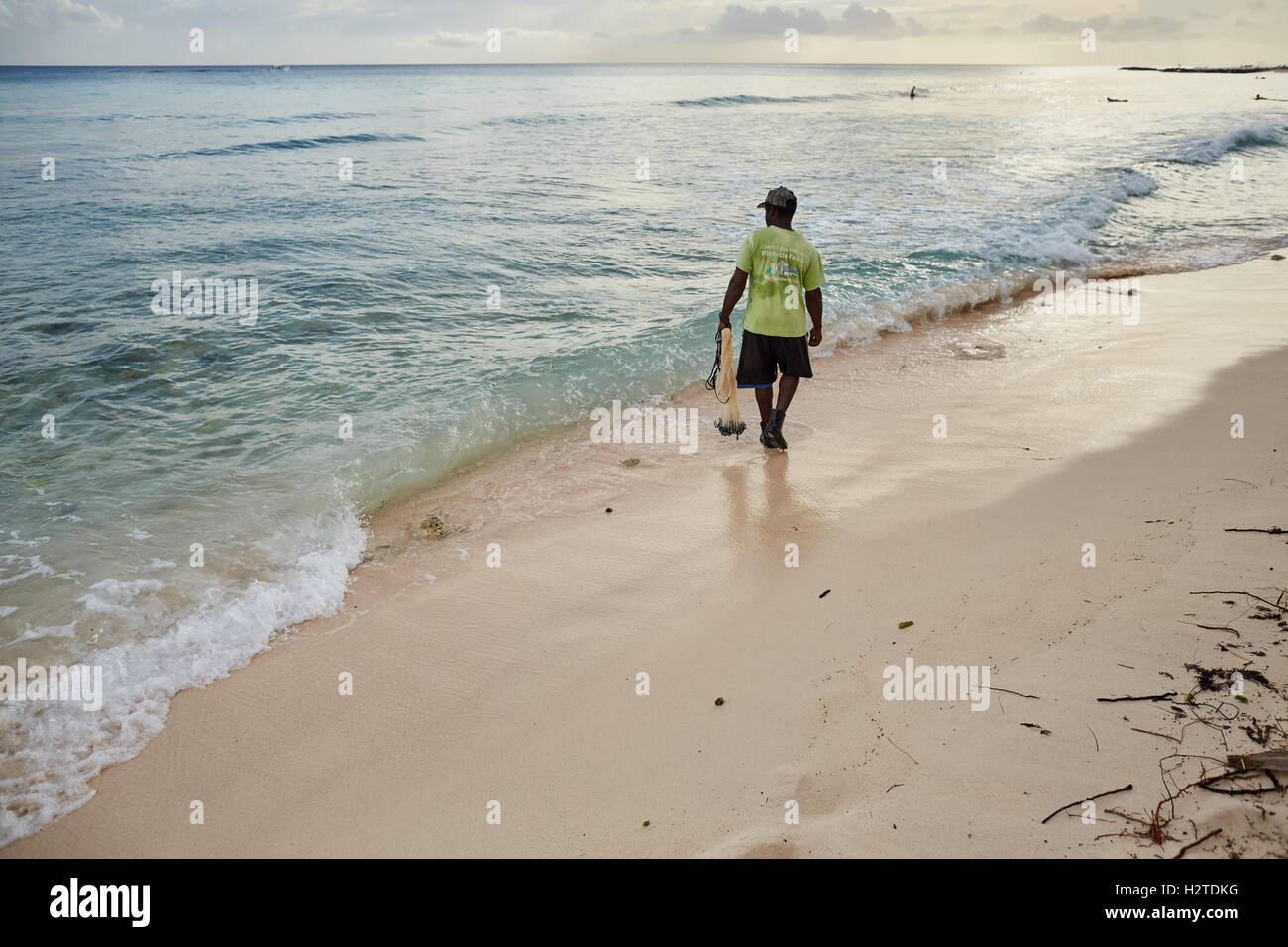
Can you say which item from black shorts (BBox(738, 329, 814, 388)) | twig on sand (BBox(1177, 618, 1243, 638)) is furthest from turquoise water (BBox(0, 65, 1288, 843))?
twig on sand (BBox(1177, 618, 1243, 638))

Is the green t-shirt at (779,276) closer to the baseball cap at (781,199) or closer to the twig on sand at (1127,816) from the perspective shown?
the baseball cap at (781,199)

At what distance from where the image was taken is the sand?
2770mm

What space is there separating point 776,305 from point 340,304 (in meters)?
6.39

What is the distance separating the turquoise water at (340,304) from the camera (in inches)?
180

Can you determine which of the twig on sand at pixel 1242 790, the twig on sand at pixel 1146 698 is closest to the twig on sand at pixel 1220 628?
the twig on sand at pixel 1146 698

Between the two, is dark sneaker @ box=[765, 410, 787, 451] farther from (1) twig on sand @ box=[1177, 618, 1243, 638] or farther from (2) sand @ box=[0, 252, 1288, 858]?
(1) twig on sand @ box=[1177, 618, 1243, 638]

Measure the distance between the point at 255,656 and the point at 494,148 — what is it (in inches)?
957

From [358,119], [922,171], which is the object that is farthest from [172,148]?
[922,171]

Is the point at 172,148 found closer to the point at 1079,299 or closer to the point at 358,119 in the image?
the point at 358,119

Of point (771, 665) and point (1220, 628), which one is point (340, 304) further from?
point (1220, 628)

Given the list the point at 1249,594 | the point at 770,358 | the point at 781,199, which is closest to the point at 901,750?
the point at 1249,594

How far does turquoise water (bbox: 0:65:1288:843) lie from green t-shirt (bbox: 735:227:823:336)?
7.03 feet

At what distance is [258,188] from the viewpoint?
1734 cm
